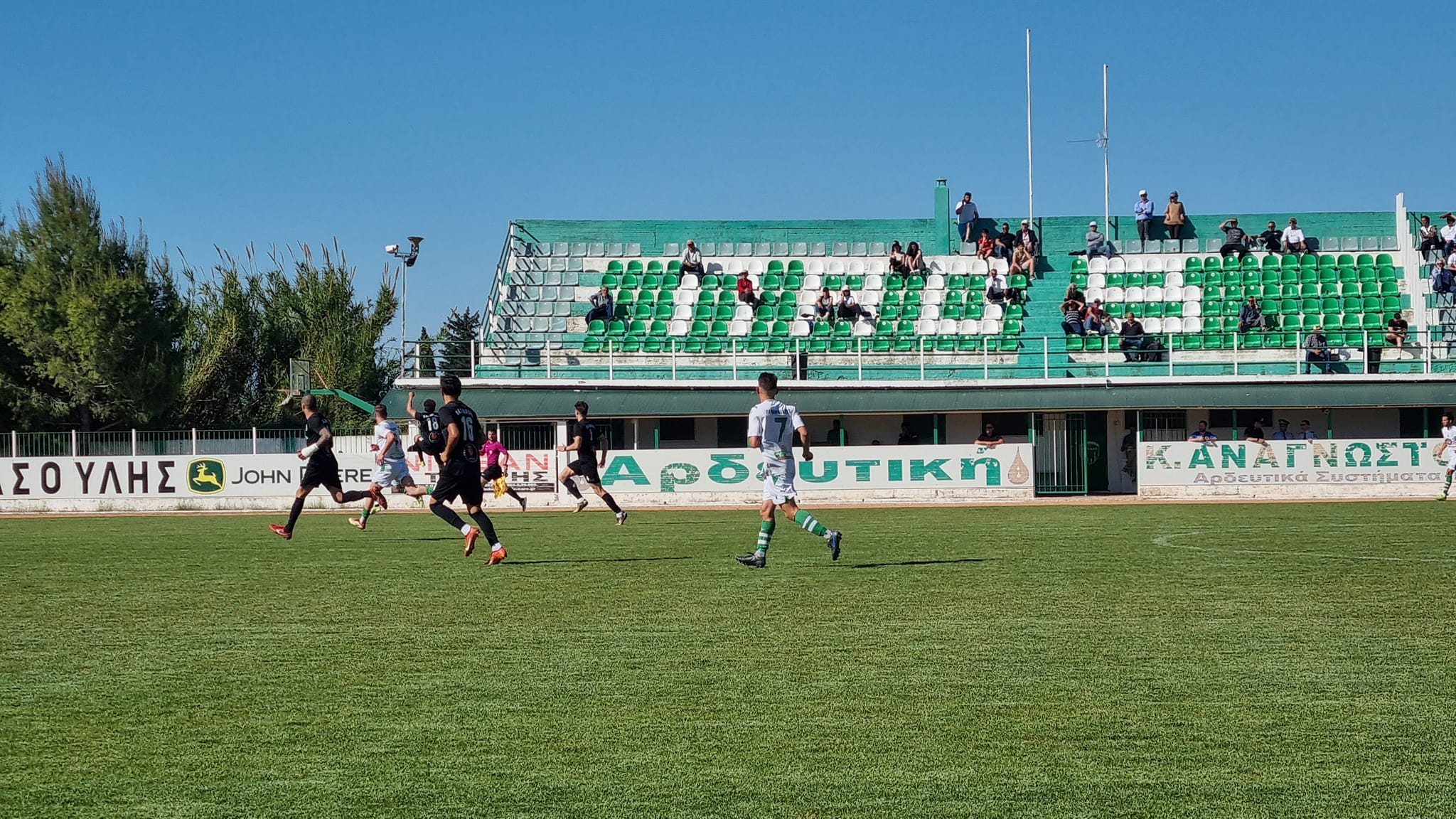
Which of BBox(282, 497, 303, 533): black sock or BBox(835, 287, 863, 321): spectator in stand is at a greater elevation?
BBox(835, 287, 863, 321): spectator in stand

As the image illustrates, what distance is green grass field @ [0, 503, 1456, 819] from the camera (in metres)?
5.11

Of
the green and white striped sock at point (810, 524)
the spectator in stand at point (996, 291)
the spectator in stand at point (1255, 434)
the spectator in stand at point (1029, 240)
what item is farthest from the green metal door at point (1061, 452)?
the green and white striped sock at point (810, 524)

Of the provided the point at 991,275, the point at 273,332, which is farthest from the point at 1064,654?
the point at 273,332

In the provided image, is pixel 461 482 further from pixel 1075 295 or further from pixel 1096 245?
pixel 1096 245

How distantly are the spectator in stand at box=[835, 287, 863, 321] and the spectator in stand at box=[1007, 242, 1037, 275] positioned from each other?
4.98 meters

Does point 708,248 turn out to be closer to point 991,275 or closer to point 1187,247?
point 991,275

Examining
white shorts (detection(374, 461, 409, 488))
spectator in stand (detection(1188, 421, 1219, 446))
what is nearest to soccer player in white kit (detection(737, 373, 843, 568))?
white shorts (detection(374, 461, 409, 488))

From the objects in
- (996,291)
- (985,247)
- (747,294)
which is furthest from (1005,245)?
(747,294)

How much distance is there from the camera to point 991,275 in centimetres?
3822

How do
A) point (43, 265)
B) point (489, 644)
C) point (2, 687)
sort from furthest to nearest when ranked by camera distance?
point (43, 265), point (489, 644), point (2, 687)

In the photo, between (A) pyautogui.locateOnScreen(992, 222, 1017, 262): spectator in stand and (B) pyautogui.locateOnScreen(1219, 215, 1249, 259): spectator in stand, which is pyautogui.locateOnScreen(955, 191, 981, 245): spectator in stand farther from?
(B) pyautogui.locateOnScreen(1219, 215, 1249, 259): spectator in stand

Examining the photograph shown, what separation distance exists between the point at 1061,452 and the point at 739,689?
2728 centimetres

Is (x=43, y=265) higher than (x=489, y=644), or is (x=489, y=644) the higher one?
(x=43, y=265)

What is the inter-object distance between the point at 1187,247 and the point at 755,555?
30595 mm
